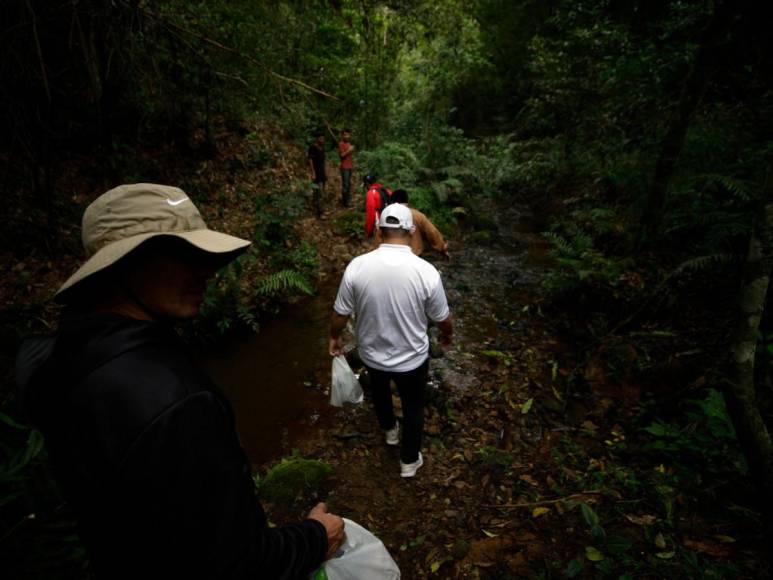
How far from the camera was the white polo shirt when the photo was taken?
9.47 ft

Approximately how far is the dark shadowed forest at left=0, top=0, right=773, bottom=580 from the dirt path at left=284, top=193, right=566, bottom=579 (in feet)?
0.08

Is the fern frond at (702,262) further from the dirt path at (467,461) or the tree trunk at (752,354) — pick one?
the tree trunk at (752,354)

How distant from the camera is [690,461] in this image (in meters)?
3.07

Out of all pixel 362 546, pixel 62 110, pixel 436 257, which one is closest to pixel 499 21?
pixel 436 257

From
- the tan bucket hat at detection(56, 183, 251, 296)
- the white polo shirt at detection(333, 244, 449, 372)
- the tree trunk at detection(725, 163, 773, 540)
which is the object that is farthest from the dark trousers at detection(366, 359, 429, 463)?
the tan bucket hat at detection(56, 183, 251, 296)

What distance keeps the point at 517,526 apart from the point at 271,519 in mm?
2010

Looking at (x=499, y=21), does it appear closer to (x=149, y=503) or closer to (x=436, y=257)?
(x=436, y=257)

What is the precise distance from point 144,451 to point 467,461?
3.39 meters

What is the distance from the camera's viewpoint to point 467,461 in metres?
3.73

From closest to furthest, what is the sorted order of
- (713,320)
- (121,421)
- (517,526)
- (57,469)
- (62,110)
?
(121,421)
(57,469)
(517,526)
(713,320)
(62,110)

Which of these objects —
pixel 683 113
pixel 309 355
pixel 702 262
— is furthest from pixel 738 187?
pixel 309 355

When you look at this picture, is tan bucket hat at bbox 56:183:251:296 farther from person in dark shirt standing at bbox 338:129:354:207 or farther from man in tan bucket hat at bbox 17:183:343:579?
person in dark shirt standing at bbox 338:129:354:207

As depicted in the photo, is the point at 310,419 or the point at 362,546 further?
the point at 310,419

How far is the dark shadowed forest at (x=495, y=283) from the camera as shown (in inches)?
104
